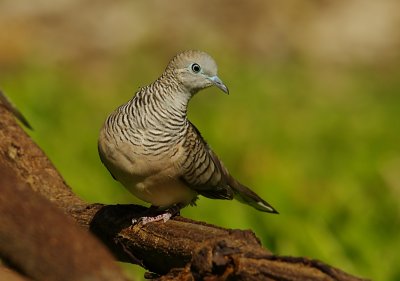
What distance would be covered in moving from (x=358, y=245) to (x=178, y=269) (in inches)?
126

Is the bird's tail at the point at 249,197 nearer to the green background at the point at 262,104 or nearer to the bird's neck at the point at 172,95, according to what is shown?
the bird's neck at the point at 172,95

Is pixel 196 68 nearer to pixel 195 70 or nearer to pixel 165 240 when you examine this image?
pixel 195 70

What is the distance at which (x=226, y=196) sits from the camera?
14.9ft

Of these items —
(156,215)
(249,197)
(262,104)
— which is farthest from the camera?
(262,104)

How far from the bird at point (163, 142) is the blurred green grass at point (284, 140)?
1.96m

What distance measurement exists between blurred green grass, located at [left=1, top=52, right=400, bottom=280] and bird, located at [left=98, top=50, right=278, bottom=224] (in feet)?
6.45

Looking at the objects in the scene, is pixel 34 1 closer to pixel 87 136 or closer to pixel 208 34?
pixel 208 34

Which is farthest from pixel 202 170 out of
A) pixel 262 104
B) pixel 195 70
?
pixel 262 104

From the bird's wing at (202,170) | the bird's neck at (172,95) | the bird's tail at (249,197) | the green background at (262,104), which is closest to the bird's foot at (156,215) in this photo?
the bird's wing at (202,170)

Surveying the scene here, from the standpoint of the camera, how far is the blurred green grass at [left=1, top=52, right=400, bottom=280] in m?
6.58

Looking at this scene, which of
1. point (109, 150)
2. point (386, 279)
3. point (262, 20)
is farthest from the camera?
point (262, 20)

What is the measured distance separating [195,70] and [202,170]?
0.42m

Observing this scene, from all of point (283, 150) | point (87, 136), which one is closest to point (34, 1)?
point (87, 136)

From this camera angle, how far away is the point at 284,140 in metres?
8.48
